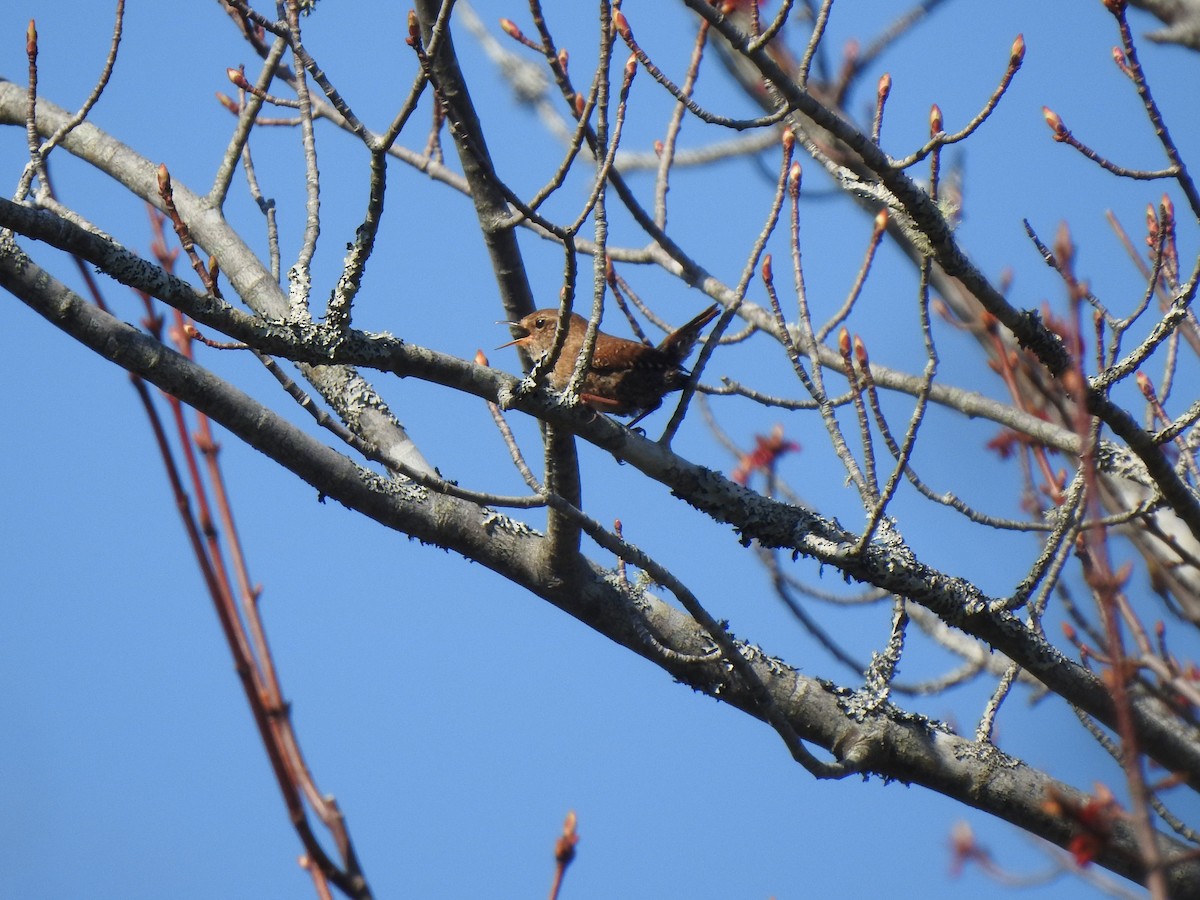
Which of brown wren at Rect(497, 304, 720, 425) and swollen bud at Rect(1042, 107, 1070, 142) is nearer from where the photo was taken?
swollen bud at Rect(1042, 107, 1070, 142)

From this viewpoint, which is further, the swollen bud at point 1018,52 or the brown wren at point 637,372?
the brown wren at point 637,372

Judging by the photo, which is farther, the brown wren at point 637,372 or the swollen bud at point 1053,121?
the brown wren at point 637,372

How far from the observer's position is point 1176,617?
3.77 metres

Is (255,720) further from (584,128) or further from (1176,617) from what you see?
(1176,617)

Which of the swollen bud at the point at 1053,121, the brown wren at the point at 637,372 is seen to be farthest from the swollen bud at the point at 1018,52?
the brown wren at the point at 637,372

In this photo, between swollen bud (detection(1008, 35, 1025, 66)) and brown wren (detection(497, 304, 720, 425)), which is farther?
brown wren (detection(497, 304, 720, 425))

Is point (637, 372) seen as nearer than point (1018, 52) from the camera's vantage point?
No

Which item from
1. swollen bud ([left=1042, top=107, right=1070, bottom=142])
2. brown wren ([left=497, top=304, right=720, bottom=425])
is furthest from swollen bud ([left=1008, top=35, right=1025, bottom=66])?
brown wren ([left=497, top=304, right=720, bottom=425])

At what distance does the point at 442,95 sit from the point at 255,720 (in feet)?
4.31

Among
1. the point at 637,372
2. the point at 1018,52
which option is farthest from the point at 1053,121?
the point at 637,372

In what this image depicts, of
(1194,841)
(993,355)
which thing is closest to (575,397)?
(1194,841)

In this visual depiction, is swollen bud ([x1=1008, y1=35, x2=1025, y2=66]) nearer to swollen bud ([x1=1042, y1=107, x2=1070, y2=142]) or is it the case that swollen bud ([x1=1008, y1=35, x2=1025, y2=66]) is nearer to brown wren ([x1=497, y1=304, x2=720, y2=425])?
swollen bud ([x1=1042, y1=107, x2=1070, y2=142])

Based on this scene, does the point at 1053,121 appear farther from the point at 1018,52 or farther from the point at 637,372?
the point at 637,372

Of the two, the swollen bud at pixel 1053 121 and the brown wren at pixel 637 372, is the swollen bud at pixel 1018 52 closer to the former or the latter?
the swollen bud at pixel 1053 121
